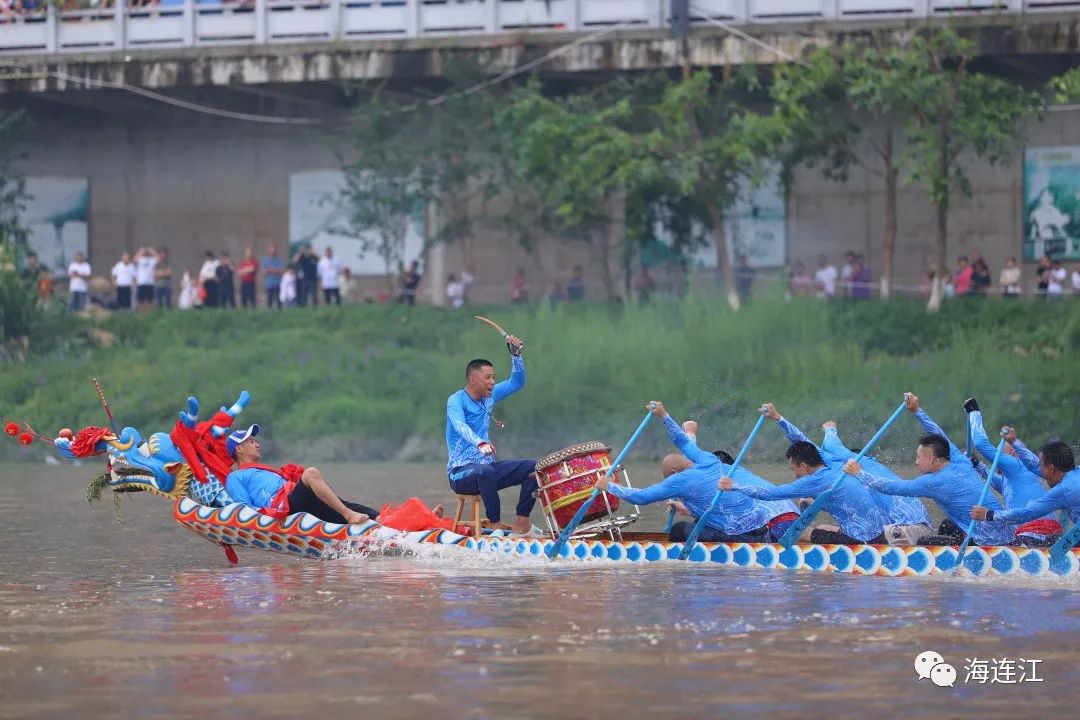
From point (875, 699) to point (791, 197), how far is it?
86.2 feet

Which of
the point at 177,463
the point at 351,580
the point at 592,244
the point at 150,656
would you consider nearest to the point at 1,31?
the point at 592,244

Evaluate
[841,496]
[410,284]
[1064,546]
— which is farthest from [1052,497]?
[410,284]

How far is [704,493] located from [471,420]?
213 cm

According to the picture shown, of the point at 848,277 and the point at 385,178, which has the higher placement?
the point at 385,178

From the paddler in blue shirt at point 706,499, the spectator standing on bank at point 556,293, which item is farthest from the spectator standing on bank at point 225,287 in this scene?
the paddler in blue shirt at point 706,499

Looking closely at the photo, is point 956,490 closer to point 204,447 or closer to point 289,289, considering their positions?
point 204,447

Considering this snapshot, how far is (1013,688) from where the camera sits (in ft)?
33.6

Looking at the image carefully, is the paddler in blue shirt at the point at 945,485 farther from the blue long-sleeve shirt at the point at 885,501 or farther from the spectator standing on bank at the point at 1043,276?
the spectator standing on bank at the point at 1043,276

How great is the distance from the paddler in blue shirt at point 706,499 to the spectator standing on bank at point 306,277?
20.9 meters

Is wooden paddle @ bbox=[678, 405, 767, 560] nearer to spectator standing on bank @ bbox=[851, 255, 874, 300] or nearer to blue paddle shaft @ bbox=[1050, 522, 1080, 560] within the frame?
blue paddle shaft @ bbox=[1050, 522, 1080, 560]

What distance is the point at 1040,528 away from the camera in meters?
14.8

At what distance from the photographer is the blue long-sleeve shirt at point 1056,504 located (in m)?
14.3

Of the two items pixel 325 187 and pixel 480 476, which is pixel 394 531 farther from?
pixel 325 187

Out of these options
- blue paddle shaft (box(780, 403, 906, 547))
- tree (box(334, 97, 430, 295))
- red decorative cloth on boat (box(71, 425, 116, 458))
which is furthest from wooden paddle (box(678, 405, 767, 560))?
tree (box(334, 97, 430, 295))
